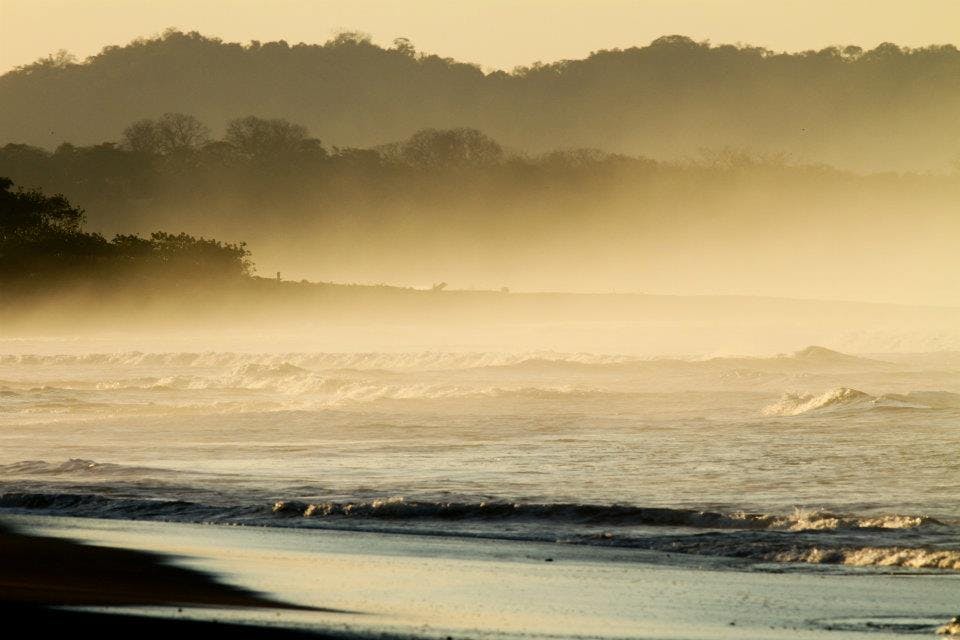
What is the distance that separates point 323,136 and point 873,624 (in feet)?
553

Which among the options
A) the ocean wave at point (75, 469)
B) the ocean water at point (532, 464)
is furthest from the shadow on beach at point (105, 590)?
the ocean wave at point (75, 469)

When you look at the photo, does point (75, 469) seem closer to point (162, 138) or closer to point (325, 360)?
point (325, 360)

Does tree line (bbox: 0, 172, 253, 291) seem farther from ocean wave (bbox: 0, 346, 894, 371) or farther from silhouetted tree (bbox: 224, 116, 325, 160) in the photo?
silhouetted tree (bbox: 224, 116, 325, 160)

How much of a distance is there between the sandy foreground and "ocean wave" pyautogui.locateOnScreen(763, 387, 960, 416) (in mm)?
12294

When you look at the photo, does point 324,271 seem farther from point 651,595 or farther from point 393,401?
point 651,595

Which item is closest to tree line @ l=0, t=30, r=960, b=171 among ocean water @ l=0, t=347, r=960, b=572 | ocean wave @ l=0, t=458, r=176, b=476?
ocean water @ l=0, t=347, r=960, b=572

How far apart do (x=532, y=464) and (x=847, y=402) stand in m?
8.83

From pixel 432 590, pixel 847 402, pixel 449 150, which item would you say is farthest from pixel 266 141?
pixel 432 590

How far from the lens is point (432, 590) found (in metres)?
8.23

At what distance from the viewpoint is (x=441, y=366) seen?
42500 millimetres

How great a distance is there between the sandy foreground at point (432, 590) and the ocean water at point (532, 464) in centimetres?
58

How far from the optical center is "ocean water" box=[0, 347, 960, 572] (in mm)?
10398

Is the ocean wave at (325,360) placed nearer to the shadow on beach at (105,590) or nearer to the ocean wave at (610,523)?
the ocean wave at (610,523)

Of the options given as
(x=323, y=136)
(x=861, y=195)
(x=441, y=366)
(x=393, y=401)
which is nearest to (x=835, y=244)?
(x=861, y=195)
